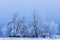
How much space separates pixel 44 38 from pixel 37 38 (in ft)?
0.36

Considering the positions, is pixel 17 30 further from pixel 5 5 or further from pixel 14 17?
pixel 5 5

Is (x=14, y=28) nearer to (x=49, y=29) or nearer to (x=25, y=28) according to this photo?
(x=25, y=28)

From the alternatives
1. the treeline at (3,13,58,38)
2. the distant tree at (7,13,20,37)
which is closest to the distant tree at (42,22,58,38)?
the treeline at (3,13,58,38)

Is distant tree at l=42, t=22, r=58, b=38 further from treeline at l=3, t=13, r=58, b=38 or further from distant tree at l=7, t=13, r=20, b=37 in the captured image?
distant tree at l=7, t=13, r=20, b=37

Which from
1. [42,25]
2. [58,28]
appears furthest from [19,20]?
[58,28]

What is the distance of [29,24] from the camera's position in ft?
6.01

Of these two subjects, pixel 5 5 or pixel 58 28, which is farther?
pixel 5 5

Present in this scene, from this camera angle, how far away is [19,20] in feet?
5.97

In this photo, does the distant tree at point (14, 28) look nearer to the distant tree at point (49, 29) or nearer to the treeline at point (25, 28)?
the treeline at point (25, 28)

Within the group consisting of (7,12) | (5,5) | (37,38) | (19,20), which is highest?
(5,5)

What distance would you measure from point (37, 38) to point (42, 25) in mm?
222

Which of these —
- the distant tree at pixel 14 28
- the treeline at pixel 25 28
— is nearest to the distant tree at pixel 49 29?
the treeline at pixel 25 28

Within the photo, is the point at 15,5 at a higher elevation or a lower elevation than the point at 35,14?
higher

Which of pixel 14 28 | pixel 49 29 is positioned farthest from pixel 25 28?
pixel 49 29
